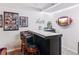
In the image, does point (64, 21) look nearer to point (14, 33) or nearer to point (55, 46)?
point (55, 46)

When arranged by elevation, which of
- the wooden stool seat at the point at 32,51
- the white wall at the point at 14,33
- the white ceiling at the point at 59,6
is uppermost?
the white ceiling at the point at 59,6

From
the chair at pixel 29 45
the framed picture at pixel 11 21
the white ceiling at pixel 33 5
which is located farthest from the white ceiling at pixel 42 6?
the chair at pixel 29 45

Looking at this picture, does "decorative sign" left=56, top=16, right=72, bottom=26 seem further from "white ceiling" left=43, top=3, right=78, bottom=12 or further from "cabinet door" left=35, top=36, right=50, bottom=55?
"cabinet door" left=35, top=36, right=50, bottom=55

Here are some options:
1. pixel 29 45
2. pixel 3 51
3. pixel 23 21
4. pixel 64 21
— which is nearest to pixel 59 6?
pixel 64 21

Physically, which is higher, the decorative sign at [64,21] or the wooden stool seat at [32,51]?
the decorative sign at [64,21]

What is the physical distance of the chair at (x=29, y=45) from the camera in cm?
136

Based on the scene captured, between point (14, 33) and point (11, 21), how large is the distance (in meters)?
0.15

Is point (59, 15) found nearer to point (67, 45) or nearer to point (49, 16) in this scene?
point (49, 16)

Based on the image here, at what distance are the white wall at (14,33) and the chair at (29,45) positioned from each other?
2.9 inches

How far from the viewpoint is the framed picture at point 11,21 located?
1.29 m

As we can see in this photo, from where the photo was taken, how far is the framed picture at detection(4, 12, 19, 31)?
129cm

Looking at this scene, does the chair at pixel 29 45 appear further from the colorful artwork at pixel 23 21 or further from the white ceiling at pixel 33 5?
the white ceiling at pixel 33 5

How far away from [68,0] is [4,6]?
77 centimetres
